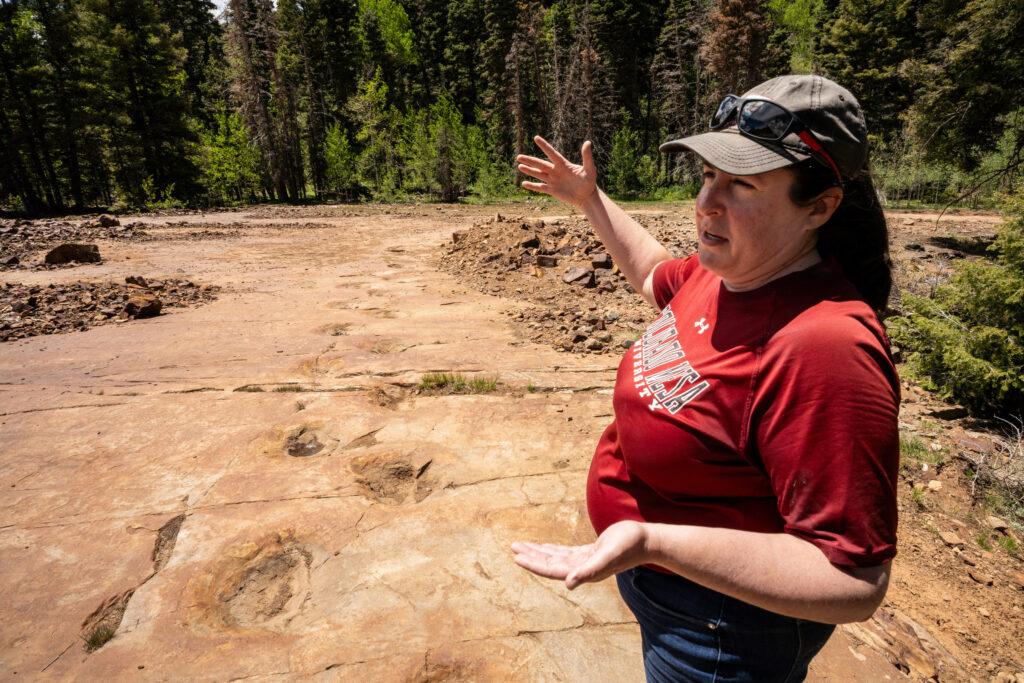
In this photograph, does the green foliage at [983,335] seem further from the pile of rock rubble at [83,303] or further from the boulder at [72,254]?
the boulder at [72,254]

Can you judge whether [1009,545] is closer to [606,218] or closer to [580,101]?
[606,218]

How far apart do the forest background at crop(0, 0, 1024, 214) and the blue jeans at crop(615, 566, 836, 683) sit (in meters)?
28.0

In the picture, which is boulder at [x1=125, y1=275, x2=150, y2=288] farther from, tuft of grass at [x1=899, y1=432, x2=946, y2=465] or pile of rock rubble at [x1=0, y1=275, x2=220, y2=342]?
tuft of grass at [x1=899, y1=432, x2=946, y2=465]

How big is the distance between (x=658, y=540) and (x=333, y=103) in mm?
44244

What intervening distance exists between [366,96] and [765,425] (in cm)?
3477

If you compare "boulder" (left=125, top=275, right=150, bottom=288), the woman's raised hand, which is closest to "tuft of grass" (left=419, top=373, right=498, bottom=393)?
the woman's raised hand

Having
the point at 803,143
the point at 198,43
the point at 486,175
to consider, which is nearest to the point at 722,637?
the point at 803,143

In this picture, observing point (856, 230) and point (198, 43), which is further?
point (198, 43)

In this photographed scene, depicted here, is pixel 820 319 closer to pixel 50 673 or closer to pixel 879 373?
pixel 879 373

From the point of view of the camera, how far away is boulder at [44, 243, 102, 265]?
11.8 m

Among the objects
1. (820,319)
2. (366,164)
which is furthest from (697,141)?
(366,164)

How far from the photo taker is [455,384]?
Answer: 4828 millimetres

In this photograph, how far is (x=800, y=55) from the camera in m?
39.8

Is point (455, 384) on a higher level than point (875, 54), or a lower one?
lower
